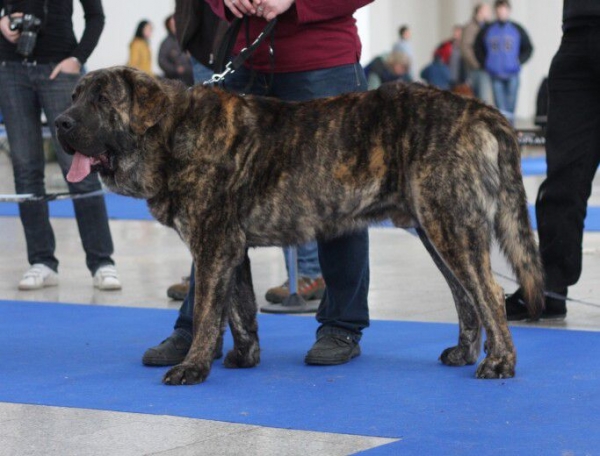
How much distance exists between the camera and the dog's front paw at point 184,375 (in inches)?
165

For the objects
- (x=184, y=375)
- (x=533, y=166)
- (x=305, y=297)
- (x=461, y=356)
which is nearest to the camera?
(x=184, y=375)

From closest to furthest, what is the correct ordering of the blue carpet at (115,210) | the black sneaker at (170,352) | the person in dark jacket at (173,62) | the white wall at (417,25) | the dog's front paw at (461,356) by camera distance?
the dog's front paw at (461,356), the black sneaker at (170,352), the blue carpet at (115,210), the person in dark jacket at (173,62), the white wall at (417,25)

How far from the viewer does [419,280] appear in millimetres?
6977

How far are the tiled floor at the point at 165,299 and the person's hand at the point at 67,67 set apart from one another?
1286 mm

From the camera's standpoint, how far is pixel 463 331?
448 centimetres

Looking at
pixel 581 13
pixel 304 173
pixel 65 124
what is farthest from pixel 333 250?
pixel 581 13

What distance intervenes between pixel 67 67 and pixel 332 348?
114 inches

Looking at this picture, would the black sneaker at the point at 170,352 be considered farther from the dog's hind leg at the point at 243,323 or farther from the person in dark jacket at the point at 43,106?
the person in dark jacket at the point at 43,106

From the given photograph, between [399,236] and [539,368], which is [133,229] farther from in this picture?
[539,368]

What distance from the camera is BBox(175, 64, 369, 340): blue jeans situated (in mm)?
4641

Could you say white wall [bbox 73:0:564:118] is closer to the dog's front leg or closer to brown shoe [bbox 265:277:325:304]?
brown shoe [bbox 265:277:325:304]

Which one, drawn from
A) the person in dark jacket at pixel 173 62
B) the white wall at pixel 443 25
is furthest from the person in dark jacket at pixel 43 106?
the white wall at pixel 443 25

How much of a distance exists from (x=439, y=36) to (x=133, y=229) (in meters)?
21.3

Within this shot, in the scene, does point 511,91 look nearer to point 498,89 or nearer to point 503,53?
point 498,89
